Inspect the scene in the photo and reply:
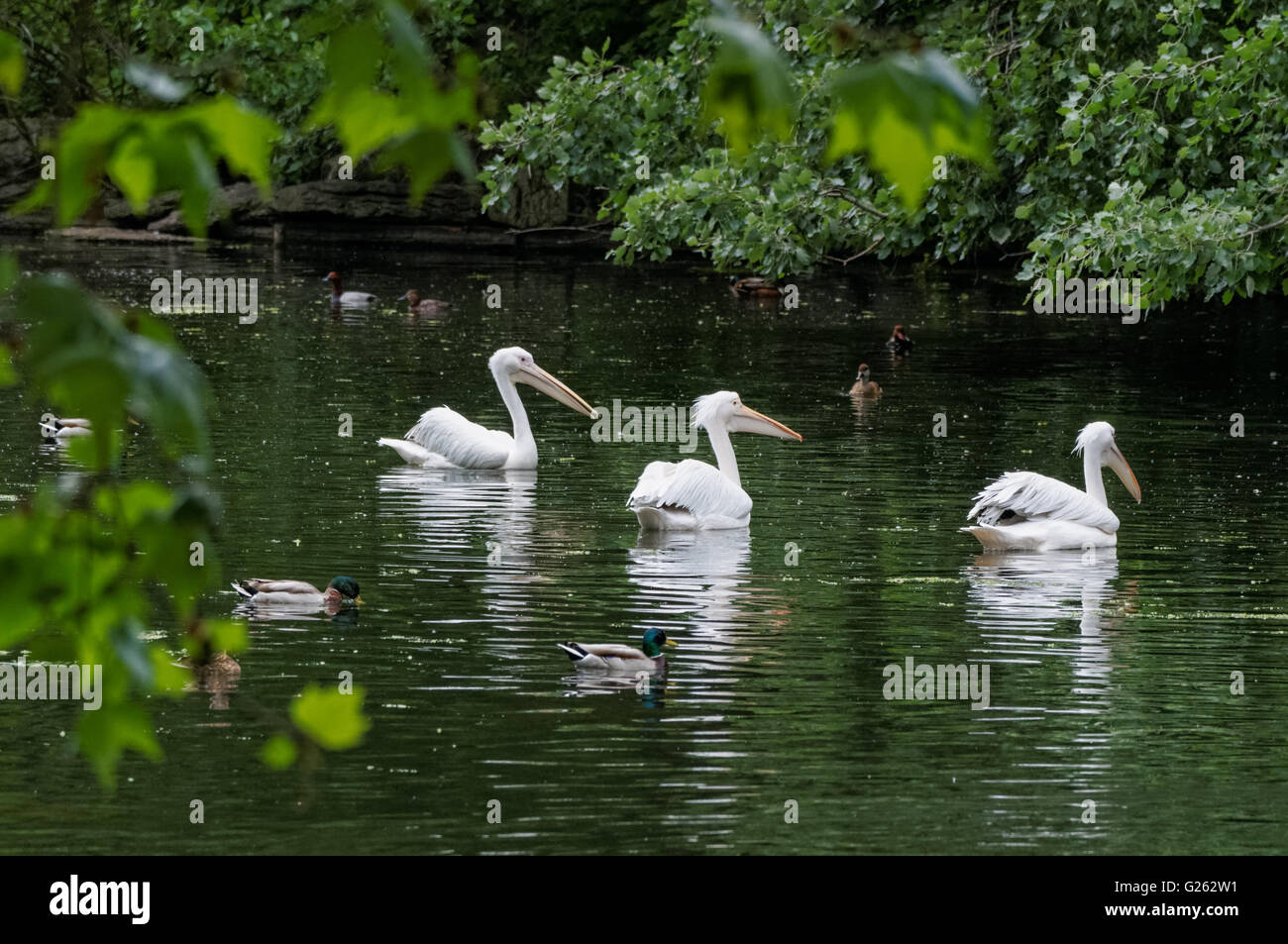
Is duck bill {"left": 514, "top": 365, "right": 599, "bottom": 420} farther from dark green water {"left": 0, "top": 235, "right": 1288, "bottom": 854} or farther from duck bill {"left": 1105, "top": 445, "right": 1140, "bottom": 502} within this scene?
duck bill {"left": 1105, "top": 445, "right": 1140, "bottom": 502}

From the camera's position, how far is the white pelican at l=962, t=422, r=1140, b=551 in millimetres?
13719

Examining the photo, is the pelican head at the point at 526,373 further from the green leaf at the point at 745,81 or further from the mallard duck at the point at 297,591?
the green leaf at the point at 745,81

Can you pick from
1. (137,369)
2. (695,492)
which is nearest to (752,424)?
(695,492)

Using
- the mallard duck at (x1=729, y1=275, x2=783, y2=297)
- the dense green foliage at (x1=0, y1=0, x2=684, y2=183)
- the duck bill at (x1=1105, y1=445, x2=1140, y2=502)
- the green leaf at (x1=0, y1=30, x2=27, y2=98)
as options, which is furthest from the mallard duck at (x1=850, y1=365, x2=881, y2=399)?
the green leaf at (x1=0, y1=30, x2=27, y2=98)

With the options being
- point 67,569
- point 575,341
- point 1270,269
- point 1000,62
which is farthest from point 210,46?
point 67,569

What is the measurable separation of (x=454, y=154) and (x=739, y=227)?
19.2 metres

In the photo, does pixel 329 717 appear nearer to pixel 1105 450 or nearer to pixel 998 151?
pixel 1105 450

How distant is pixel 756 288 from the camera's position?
114ft

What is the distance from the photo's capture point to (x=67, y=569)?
324cm

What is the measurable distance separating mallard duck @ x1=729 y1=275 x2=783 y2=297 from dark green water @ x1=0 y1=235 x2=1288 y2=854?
34.1ft

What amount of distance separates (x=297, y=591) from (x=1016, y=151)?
12566 millimetres

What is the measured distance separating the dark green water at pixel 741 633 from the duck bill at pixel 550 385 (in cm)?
36

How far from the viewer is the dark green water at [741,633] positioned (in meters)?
7.70
